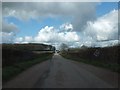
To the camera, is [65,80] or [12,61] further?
[12,61]

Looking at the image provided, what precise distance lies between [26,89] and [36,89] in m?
0.45

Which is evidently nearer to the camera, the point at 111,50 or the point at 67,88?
the point at 67,88

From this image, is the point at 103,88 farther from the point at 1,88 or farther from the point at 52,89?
the point at 1,88

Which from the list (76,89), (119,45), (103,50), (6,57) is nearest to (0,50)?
(6,57)

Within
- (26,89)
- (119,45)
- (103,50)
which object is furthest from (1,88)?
(103,50)

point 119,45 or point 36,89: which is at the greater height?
point 119,45

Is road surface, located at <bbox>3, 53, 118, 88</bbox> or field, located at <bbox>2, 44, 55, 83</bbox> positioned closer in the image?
road surface, located at <bbox>3, 53, 118, 88</bbox>

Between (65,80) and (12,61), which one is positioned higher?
(12,61)

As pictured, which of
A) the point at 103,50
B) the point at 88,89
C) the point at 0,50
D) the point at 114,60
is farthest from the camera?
the point at 103,50

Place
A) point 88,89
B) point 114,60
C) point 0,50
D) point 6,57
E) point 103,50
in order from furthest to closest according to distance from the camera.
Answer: point 103,50
point 114,60
point 6,57
point 0,50
point 88,89

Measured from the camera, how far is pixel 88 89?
11922 mm

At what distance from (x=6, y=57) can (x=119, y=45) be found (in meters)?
11.3

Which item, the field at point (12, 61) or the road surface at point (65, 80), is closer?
the road surface at point (65, 80)

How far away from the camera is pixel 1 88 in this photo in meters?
12.3
